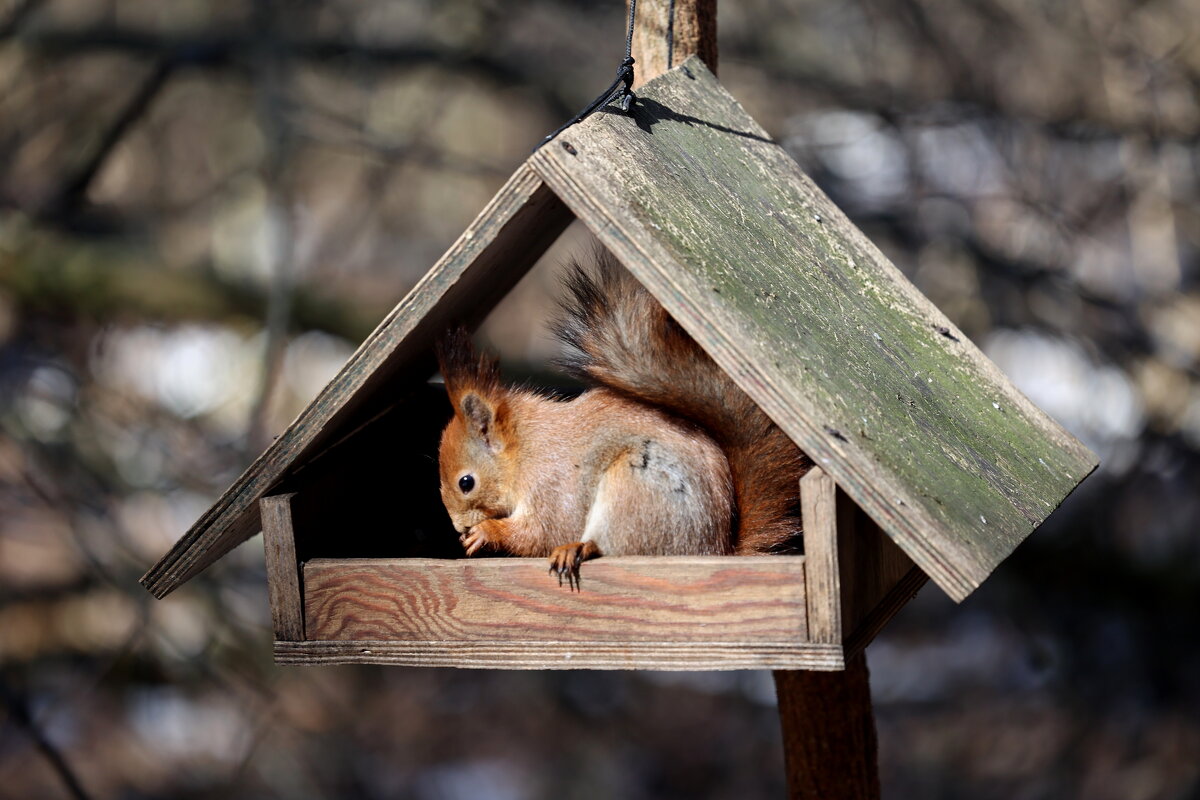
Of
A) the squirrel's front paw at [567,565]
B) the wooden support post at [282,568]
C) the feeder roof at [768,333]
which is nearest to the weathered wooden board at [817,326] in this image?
the feeder roof at [768,333]

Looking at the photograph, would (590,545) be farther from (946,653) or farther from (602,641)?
(946,653)

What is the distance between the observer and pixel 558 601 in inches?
46.6

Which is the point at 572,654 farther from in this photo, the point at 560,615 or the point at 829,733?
the point at 829,733

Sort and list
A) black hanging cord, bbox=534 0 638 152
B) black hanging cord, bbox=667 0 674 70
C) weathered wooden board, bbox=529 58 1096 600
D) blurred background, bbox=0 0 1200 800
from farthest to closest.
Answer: blurred background, bbox=0 0 1200 800, black hanging cord, bbox=667 0 674 70, black hanging cord, bbox=534 0 638 152, weathered wooden board, bbox=529 58 1096 600

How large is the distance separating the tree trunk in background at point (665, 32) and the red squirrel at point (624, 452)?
0.54 meters

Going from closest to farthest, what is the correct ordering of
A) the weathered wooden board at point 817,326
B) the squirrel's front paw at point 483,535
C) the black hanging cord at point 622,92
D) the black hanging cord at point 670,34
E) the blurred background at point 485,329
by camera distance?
the weathered wooden board at point 817,326 → the black hanging cord at point 622,92 → the squirrel's front paw at point 483,535 → the black hanging cord at point 670,34 → the blurred background at point 485,329

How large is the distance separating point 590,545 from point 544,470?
0.18 m

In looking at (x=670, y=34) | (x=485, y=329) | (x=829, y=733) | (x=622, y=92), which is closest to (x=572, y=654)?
(x=622, y=92)

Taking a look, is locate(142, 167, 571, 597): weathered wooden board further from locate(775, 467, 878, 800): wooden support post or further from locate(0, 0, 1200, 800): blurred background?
locate(0, 0, 1200, 800): blurred background

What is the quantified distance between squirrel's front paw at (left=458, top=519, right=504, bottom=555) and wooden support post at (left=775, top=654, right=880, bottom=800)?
674 millimetres

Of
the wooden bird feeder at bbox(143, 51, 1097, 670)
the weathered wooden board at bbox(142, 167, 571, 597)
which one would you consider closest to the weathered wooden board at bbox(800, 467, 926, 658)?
the wooden bird feeder at bbox(143, 51, 1097, 670)

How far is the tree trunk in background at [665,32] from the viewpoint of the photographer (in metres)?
1.79

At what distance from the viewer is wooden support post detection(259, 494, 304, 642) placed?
1256 mm

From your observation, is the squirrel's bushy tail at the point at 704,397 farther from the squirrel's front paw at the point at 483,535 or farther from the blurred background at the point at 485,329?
the blurred background at the point at 485,329
